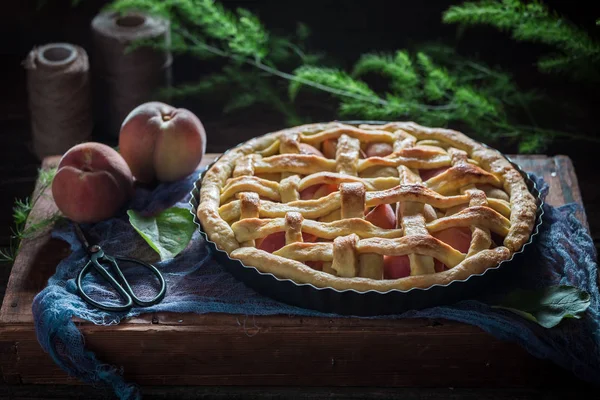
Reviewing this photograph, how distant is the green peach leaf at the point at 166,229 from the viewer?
1934 millimetres

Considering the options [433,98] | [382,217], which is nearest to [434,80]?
[433,98]

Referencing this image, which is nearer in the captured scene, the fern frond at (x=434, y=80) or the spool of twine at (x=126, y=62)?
the fern frond at (x=434, y=80)

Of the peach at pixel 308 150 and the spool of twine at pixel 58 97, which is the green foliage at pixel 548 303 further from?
the spool of twine at pixel 58 97

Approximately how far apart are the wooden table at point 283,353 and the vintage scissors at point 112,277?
0.04m

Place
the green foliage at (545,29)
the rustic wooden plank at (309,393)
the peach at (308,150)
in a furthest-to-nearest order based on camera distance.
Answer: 1. the green foliage at (545,29)
2. the peach at (308,150)
3. the rustic wooden plank at (309,393)

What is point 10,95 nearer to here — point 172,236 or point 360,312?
point 172,236

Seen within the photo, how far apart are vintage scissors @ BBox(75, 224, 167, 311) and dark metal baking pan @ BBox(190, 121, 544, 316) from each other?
158 millimetres

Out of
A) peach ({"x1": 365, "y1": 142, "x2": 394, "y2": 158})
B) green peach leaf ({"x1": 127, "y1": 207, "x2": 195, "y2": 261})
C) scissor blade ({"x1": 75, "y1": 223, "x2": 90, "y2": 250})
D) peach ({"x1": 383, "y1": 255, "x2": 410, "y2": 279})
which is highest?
peach ({"x1": 365, "y1": 142, "x2": 394, "y2": 158})

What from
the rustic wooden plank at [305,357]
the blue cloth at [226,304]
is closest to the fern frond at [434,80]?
the blue cloth at [226,304]

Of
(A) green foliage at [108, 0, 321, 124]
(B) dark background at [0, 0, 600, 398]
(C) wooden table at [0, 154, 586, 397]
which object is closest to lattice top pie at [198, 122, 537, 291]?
(C) wooden table at [0, 154, 586, 397]

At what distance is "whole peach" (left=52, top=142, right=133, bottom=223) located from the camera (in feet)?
6.61

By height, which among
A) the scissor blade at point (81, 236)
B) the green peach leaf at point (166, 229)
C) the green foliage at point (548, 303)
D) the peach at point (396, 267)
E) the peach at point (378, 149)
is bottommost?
the scissor blade at point (81, 236)

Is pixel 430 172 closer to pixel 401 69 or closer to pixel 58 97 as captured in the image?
pixel 401 69

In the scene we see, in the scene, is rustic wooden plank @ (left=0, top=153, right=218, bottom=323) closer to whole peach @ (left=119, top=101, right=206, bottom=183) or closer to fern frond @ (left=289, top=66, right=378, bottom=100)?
whole peach @ (left=119, top=101, right=206, bottom=183)
